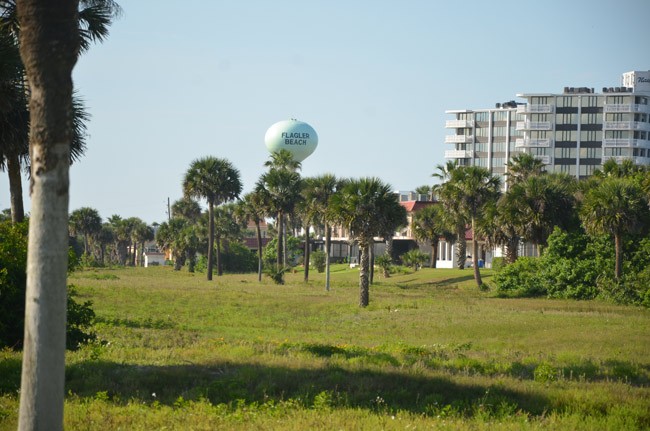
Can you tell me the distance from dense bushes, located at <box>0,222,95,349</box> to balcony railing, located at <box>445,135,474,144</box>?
134m

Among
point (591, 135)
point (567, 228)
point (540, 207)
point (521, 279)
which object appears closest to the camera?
point (521, 279)

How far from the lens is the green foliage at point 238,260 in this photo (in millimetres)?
105812

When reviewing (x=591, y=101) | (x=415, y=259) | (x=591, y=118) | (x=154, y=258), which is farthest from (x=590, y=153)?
(x=154, y=258)

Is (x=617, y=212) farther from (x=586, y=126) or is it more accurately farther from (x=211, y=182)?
(x=586, y=126)

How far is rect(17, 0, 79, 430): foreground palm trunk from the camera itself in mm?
9305

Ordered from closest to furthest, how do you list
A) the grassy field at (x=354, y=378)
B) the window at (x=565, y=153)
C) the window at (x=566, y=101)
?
the grassy field at (x=354, y=378), the window at (x=566, y=101), the window at (x=565, y=153)

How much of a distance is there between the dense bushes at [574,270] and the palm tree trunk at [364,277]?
12666mm

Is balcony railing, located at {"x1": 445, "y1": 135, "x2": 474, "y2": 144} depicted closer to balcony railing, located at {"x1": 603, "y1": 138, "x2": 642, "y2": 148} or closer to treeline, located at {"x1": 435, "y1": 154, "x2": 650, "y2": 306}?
balcony railing, located at {"x1": 603, "y1": 138, "x2": 642, "y2": 148}

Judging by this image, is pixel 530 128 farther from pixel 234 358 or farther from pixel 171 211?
pixel 234 358

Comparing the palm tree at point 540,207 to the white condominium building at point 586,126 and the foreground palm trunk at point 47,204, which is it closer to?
the foreground palm trunk at point 47,204

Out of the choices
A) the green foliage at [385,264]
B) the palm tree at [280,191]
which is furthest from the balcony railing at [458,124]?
the palm tree at [280,191]

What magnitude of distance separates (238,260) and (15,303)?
85.8 meters

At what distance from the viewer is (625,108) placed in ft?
446

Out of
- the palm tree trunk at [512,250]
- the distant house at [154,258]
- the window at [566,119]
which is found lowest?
the distant house at [154,258]
